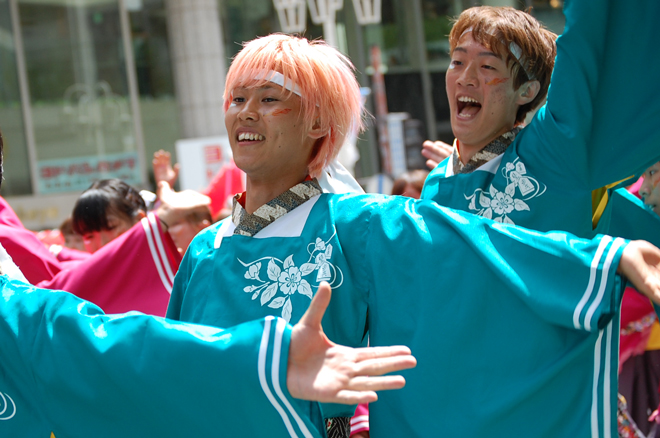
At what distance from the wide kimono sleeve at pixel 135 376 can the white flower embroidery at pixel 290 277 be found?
0.23 meters

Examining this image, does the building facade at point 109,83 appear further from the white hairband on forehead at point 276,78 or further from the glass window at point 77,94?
the white hairband on forehead at point 276,78

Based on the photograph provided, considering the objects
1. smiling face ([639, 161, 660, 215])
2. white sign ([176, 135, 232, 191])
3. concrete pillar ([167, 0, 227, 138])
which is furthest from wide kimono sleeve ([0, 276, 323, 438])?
concrete pillar ([167, 0, 227, 138])

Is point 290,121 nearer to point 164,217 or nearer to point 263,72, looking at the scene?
point 263,72

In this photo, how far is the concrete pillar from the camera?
10.2m

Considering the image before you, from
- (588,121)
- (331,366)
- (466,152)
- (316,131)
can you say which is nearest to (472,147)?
(466,152)

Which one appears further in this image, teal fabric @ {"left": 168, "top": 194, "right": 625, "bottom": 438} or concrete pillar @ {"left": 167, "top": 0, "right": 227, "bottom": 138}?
concrete pillar @ {"left": 167, "top": 0, "right": 227, "bottom": 138}

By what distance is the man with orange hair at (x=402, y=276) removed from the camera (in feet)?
4.88

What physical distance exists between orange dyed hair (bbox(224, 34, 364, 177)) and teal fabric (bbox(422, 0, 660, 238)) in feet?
1.70

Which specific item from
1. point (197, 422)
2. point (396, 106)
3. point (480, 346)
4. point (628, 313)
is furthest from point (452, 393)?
point (396, 106)

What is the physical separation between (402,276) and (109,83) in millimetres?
10086

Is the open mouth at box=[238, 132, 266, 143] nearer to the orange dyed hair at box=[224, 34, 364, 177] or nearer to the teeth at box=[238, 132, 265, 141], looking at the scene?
the teeth at box=[238, 132, 265, 141]

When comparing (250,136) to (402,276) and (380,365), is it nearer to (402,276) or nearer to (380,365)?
(402,276)

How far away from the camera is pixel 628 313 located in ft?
9.01

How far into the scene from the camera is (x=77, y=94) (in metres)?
10.6
